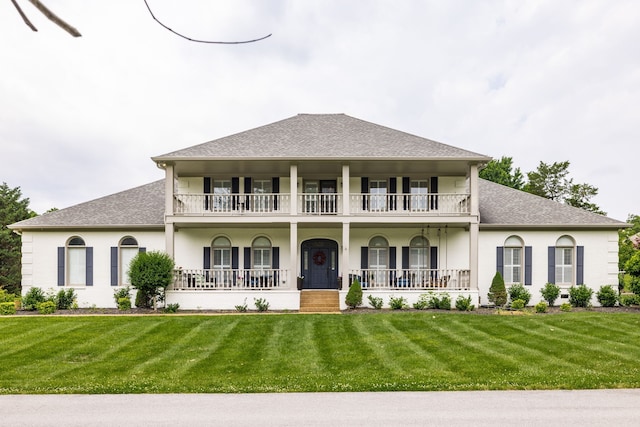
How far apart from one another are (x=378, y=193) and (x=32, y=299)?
14.6 meters

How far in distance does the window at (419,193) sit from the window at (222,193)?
8057 millimetres

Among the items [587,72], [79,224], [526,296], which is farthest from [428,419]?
[587,72]

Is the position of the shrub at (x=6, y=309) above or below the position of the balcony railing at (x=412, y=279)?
below

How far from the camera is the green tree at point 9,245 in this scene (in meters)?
31.3

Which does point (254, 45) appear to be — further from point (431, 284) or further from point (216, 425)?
point (431, 284)

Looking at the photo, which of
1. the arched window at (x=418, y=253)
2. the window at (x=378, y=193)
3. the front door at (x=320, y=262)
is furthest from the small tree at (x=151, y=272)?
the arched window at (x=418, y=253)

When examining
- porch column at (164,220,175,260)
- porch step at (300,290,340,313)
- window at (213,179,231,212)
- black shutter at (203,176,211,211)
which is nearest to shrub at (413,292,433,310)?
porch step at (300,290,340,313)

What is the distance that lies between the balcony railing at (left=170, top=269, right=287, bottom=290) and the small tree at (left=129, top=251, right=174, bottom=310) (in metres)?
0.85

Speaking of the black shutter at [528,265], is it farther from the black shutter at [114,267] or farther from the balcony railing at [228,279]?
the black shutter at [114,267]

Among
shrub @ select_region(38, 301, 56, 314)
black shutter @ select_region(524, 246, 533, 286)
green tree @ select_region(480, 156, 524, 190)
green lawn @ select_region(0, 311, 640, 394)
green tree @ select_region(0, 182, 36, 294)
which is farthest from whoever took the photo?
green tree @ select_region(480, 156, 524, 190)

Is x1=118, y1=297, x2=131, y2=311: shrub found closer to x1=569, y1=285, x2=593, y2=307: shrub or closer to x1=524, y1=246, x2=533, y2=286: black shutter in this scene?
x1=524, y1=246, x2=533, y2=286: black shutter

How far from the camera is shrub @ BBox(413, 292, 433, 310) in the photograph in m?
16.9

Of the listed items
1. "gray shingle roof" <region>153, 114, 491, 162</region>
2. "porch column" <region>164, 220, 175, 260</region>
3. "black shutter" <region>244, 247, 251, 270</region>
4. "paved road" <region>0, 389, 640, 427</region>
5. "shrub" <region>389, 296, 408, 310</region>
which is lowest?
"shrub" <region>389, 296, 408, 310</region>

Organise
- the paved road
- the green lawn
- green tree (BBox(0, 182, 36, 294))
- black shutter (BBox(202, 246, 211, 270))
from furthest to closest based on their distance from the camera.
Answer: green tree (BBox(0, 182, 36, 294)), black shutter (BBox(202, 246, 211, 270)), the green lawn, the paved road
